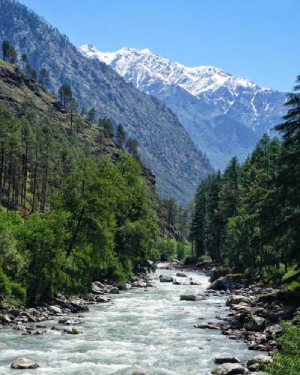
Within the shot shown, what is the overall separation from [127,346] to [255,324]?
1028 centimetres

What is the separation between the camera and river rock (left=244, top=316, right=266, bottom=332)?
34344 mm

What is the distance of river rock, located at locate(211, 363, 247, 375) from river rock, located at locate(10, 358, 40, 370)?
9933mm

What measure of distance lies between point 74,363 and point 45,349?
340 centimetres

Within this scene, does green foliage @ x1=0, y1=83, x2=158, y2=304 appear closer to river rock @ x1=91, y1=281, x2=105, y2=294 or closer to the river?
river rock @ x1=91, y1=281, x2=105, y2=294

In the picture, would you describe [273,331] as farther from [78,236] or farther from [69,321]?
[78,236]

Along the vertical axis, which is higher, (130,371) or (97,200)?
(97,200)

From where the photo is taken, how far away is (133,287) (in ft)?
218

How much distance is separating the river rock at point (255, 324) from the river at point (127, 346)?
2378mm

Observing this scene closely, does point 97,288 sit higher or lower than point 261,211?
lower

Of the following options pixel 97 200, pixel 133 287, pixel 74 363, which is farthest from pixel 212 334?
pixel 133 287

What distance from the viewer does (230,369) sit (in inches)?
947

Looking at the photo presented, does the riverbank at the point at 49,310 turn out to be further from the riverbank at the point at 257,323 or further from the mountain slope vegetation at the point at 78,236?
the riverbank at the point at 257,323

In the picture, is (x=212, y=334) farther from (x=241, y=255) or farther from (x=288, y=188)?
(x=241, y=255)

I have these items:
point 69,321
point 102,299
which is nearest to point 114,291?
point 102,299
